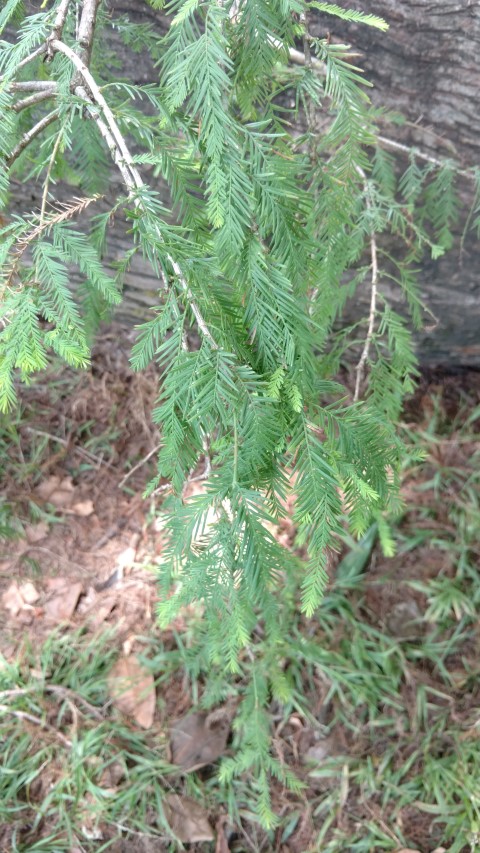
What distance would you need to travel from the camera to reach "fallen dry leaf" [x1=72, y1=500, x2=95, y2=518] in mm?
2410

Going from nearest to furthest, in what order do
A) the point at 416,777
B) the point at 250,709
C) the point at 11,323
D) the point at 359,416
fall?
the point at 11,323 → the point at 359,416 → the point at 250,709 → the point at 416,777

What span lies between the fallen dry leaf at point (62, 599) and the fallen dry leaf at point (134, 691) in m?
0.28

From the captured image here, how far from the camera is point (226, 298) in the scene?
0.87 meters

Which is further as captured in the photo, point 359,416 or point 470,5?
point 470,5

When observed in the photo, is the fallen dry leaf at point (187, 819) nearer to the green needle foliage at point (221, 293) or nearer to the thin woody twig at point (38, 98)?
the green needle foliage at point (221, 293)

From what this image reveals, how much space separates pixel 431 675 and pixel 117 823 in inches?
46.0

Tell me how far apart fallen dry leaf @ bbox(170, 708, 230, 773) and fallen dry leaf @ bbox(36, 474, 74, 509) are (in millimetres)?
958

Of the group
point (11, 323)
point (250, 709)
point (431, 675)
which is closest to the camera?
point (11, 323)

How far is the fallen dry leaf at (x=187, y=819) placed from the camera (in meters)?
1.83

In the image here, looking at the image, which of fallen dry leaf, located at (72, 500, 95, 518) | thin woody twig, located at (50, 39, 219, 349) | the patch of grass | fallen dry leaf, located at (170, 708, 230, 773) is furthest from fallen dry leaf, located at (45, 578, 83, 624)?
thin woody twig, located at (50, 39, 219, 349)

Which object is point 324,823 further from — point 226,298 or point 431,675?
A: point 226,298

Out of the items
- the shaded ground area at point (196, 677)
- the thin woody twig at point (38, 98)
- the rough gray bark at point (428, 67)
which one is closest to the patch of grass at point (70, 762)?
the shaded ground area at point (196, 677)

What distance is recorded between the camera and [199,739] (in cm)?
198

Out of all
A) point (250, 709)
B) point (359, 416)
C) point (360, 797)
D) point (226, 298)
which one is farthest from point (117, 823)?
point (226, 298)
